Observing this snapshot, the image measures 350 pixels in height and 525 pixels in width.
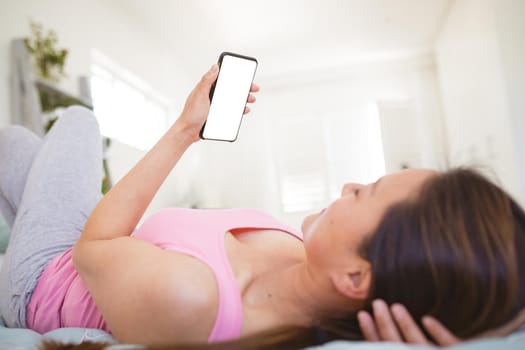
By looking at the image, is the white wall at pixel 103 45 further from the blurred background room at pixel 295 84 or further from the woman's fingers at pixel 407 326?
the woman's fingers at pixel 407 326

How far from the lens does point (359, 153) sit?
190 inches

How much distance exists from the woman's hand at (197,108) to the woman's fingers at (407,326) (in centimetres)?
52

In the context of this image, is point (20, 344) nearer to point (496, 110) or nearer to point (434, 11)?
point (496, 110)

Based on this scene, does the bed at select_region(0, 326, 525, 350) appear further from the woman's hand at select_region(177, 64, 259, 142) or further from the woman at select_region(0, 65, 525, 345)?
the woman's hand at select_region(177, 64, 259, 142)

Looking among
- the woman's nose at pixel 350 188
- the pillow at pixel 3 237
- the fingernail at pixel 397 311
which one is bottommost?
the fingernail at pixel 397 311

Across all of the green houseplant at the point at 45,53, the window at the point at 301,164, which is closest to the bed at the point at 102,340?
the green houseplant at the point at 45,53

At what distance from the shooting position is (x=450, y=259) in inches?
19.6

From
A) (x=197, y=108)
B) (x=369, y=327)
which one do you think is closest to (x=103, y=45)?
(x=197, y=108)

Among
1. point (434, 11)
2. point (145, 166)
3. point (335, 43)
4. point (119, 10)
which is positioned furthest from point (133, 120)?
point (145, 166)

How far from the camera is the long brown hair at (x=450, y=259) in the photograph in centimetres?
48

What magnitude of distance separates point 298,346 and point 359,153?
442cm

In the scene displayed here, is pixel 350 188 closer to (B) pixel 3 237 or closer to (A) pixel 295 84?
(B) pixel 3 237

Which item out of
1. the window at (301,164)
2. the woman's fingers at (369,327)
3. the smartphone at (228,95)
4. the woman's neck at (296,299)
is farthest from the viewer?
the window at (301,164)

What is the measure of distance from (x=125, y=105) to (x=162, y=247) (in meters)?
3.09
